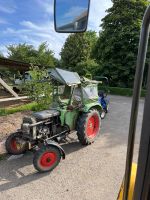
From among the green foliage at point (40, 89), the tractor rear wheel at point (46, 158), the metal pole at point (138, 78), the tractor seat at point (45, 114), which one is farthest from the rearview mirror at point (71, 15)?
the green foliage at point (40, 89)

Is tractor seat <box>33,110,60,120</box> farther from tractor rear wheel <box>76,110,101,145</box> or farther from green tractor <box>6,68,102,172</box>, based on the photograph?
tractor rear wheel <box>76,110,101,145</box>

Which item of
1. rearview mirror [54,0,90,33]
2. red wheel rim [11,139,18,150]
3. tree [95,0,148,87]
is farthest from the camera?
tree [95,0,148,87]

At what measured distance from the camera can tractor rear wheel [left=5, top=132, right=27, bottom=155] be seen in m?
4.23

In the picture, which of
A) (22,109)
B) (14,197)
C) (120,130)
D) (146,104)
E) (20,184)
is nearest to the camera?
Answer: (146,104)

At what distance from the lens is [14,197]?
316 centimetres

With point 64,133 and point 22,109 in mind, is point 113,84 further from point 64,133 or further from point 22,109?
point 64,133

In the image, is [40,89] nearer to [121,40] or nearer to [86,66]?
[121,40]

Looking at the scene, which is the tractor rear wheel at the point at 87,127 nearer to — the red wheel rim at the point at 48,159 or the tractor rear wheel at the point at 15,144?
the red wheel rim at the point at 48,159

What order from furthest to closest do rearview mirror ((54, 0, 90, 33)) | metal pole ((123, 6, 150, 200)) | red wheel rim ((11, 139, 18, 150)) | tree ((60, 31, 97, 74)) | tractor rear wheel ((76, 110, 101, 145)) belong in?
tree ((60, 31, 97, 74))
tractor rear wheel ((76, 110, 101, 145))
red wheel rim ((11, 139, 18, 150))
rearview mirror ((54, 0, 90, 33))
metal pole ((123, 6, 150, 200))

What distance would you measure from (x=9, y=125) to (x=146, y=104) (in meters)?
5.59

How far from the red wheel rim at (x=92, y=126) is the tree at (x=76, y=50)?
2121cm

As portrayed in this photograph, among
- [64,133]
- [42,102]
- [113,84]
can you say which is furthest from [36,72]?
[113,84]

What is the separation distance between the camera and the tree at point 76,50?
26.5m

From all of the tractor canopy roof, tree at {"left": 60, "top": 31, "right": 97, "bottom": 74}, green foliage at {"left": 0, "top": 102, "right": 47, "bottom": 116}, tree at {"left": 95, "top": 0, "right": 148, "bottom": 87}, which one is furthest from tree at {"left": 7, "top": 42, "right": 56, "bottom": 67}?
the tractor canopy roof
